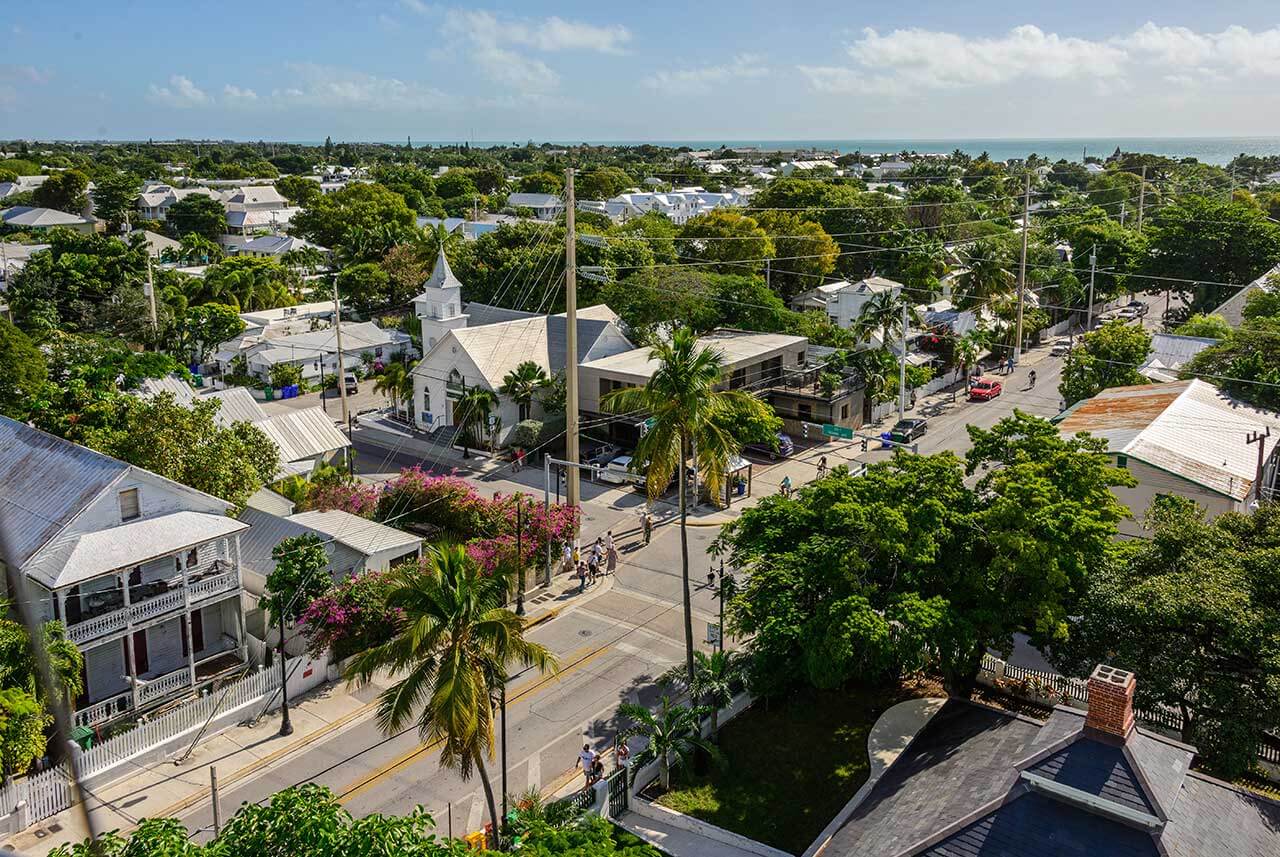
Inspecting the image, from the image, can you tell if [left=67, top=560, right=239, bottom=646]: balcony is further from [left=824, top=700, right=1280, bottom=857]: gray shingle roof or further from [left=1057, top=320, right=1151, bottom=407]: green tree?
[left=1057, top=320, right=1151, bottom=407]: green tree

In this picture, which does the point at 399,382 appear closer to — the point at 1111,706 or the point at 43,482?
the point at 43,482

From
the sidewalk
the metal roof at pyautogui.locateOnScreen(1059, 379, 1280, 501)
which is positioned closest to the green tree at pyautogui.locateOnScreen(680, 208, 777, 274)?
the metal roof at pyautogui.locateOnScreen(1059, 379, 1280, 501)

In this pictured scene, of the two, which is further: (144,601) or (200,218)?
(200,218)

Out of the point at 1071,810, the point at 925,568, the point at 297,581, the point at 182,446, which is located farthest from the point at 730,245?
the point at 1071,810

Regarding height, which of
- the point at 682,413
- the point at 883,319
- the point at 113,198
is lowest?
the point at 883,319

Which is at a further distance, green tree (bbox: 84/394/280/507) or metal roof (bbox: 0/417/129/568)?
green tree (bbox: 84/394/280/507)

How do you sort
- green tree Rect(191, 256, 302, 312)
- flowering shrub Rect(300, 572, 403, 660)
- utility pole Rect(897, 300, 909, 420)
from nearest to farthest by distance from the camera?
flowering shrub Rect(300, 572, 403, 660), utility pole Rect(897, 300, 909, 420), green tree Rect(191, 256, 302, 312)

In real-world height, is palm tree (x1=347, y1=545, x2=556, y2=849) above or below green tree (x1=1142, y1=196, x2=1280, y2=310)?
below

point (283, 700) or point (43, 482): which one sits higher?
point (43, 482)

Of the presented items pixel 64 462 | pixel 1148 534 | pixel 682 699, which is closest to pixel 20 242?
pixel 64 462
